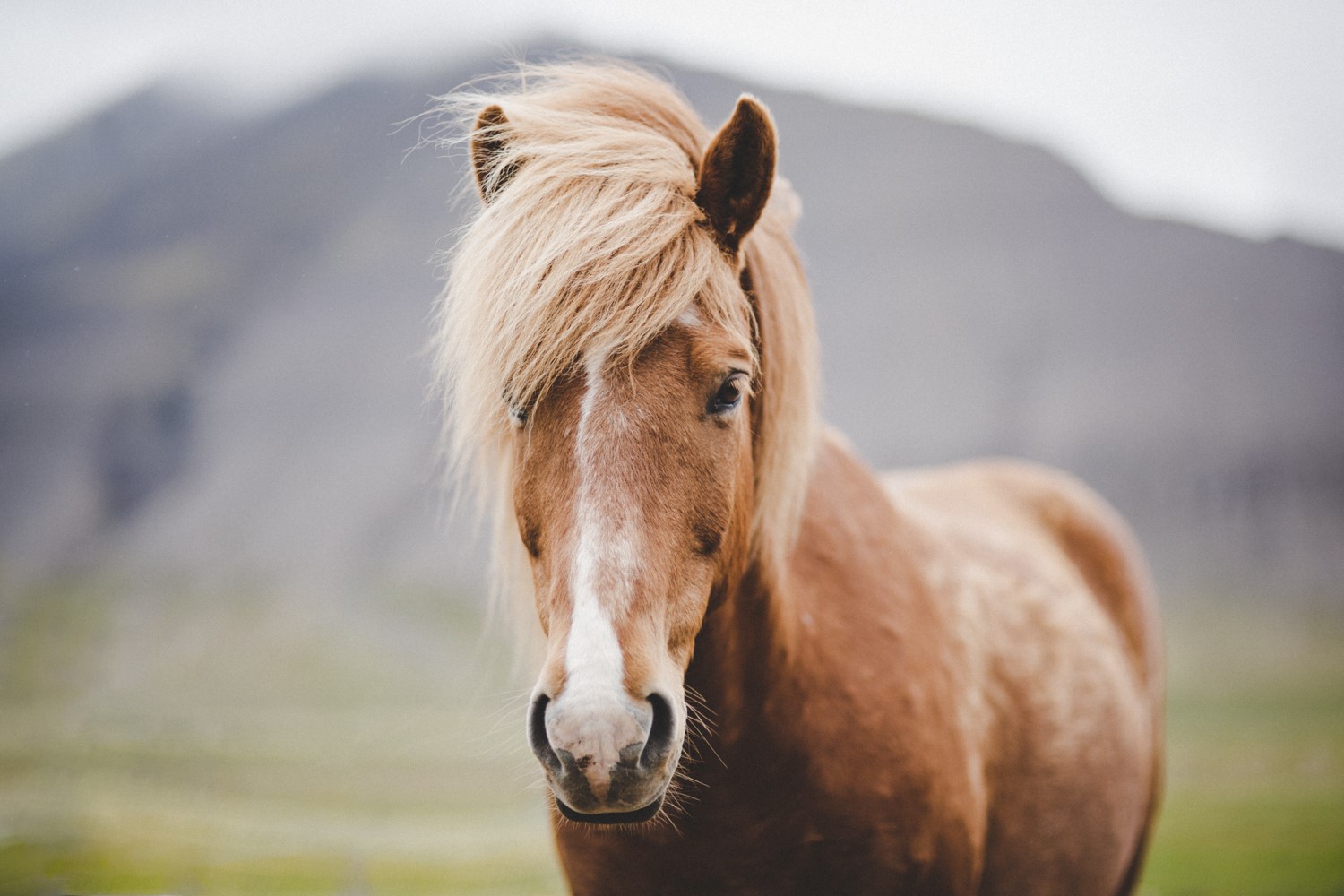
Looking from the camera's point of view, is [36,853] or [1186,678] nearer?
[36,853]

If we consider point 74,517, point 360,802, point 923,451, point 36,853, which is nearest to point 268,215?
point 74,517

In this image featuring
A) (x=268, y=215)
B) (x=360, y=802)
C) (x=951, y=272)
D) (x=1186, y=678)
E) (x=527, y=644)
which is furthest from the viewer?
(x=951, y=272)

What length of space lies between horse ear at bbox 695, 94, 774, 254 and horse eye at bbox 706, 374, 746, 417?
32 centimetres

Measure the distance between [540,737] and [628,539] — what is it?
322mm

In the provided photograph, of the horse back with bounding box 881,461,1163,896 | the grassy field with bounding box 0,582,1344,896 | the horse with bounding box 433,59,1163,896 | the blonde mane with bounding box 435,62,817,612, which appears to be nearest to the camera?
the horse with bounding box 433,59,1163,896

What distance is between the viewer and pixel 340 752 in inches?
640

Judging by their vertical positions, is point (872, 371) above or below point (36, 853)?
above

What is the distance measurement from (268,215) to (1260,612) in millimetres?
31622

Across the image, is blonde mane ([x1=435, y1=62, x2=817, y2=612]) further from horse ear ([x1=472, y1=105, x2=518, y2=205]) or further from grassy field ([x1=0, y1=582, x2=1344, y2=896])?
grassy field ([x1=0, y1=582, x2=1344, y2=896])

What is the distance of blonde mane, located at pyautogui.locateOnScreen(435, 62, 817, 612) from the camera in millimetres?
1444

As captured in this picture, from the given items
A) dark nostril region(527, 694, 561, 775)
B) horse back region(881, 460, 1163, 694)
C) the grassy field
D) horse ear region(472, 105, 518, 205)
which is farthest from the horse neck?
horse back region(881, 460, 1163, 694)

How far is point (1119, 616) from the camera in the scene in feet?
12.2

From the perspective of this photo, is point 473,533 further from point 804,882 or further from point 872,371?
point 872,371

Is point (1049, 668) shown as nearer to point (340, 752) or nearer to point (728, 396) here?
point (728, 396)
